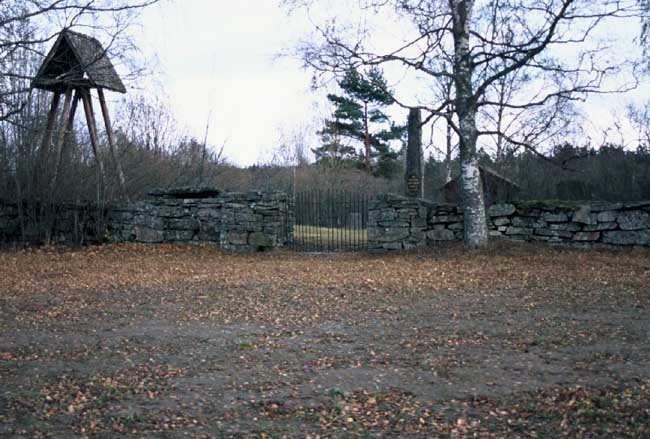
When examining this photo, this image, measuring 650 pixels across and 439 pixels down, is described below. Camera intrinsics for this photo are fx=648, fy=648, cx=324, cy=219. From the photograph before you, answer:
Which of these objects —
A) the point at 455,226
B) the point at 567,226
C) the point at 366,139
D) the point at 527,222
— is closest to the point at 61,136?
the point at 455,226

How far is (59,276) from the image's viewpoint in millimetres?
11219

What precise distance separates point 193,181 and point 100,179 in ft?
17.2

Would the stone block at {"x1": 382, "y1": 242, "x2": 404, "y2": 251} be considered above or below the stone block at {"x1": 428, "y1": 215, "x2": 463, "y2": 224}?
below

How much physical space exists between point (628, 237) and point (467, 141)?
3711 millimetres

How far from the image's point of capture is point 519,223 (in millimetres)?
14039

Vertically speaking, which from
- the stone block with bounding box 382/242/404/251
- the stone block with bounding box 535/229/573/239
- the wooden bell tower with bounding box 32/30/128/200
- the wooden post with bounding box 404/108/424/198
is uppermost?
the wooden bell tower with bounding box 32/30/128/200

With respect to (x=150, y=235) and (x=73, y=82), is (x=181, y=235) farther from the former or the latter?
(x=73, y=82)

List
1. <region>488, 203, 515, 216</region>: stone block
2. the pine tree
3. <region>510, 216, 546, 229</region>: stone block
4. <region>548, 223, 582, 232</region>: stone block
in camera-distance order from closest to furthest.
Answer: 1. <region>548, 223, 582, 232</region>: stone block
2. <region>510, 216, 546, 229</region>: stone block
3. <region>488, 203, 515, 216</region>: stone block
4. the pine tree

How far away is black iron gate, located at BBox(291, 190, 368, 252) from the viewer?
17.5 m

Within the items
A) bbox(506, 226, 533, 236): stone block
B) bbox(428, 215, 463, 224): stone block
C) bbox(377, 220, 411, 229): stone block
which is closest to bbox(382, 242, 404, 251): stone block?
bbox(377, 220, 411, 229): stone block

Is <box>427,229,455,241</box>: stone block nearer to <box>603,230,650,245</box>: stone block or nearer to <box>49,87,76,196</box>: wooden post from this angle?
<box>603,230,650,245</box>: stone block

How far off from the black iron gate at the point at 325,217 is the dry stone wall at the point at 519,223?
232 cm

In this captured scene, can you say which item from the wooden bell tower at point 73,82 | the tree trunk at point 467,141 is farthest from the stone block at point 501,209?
the wooden bell tower at point 73,82

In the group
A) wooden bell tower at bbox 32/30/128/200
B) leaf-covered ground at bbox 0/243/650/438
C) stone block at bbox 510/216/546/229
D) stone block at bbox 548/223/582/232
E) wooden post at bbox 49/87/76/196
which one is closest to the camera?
leaf-covered ground at bbox 0/243/650/438
